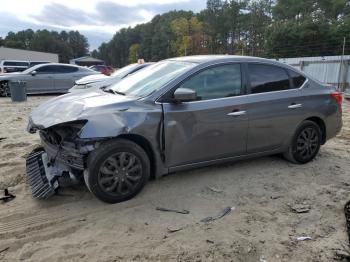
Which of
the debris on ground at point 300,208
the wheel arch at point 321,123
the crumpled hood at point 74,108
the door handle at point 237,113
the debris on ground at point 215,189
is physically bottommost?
the debris on ground at point 300,208

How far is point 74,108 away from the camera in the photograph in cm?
417

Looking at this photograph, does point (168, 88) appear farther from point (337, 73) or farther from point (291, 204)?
point (337, 73)

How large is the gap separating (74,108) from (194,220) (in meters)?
1.90

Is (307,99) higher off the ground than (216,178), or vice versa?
(307,99)

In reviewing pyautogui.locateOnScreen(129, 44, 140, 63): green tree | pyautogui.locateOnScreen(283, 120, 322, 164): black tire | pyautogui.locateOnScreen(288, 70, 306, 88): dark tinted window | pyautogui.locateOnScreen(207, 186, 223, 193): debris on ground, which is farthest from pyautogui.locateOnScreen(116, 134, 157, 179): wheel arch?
pyautogui.locateOnScreen(129, 44, 140, 63): green tree

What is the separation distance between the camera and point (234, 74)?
4.84 meters

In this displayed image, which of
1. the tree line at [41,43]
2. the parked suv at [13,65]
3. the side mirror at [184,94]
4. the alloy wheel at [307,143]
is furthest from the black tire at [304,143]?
the tree line at [41,43]

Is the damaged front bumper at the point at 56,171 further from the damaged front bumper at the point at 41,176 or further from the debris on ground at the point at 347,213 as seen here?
the debris on ground at the point at 347,213

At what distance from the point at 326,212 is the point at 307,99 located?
1.96 meters

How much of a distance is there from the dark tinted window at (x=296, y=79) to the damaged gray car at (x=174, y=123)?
0.06 feet

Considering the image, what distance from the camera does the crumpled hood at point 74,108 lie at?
399 cm

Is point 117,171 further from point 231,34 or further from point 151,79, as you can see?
point 231,34

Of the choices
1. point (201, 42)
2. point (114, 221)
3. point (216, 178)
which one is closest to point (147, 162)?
point (114, 221)

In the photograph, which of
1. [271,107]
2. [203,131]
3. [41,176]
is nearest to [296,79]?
[271,107]
